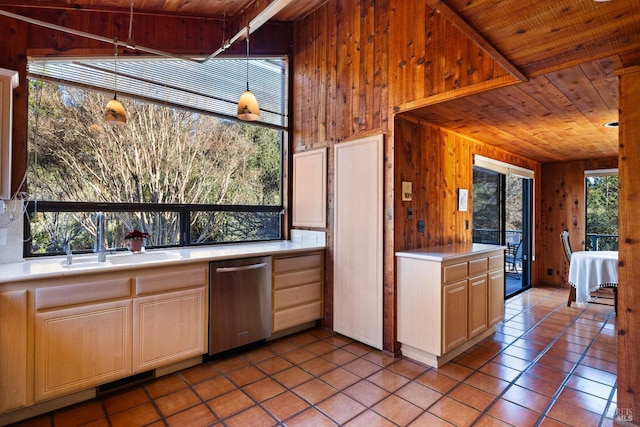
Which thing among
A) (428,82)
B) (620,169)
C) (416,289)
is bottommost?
(416,289)

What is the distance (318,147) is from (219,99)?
3.94 ft

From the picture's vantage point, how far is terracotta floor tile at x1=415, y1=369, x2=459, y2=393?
244 cm

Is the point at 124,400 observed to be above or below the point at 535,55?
below

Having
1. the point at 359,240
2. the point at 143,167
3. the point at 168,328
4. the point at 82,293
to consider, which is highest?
the point at 143,167

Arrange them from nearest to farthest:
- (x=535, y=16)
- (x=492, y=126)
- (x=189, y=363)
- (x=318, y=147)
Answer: (x=535, y=16), (x=189, y=363), (x=492, y=126), (x=318, y=147)

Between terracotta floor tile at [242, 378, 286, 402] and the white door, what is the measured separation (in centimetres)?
105

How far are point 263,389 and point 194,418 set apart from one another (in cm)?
51

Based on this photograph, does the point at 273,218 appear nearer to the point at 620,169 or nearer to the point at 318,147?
the point at 318,147

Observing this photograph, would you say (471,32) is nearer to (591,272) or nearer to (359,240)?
(359,240)

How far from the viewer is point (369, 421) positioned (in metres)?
2.03

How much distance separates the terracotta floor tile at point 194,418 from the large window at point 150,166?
1.60m

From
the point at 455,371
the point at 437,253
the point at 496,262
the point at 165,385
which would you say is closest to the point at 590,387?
the point at 455,371

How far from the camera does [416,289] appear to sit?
2873 mm

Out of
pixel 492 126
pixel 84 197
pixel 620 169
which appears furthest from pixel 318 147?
pixel 620 169
